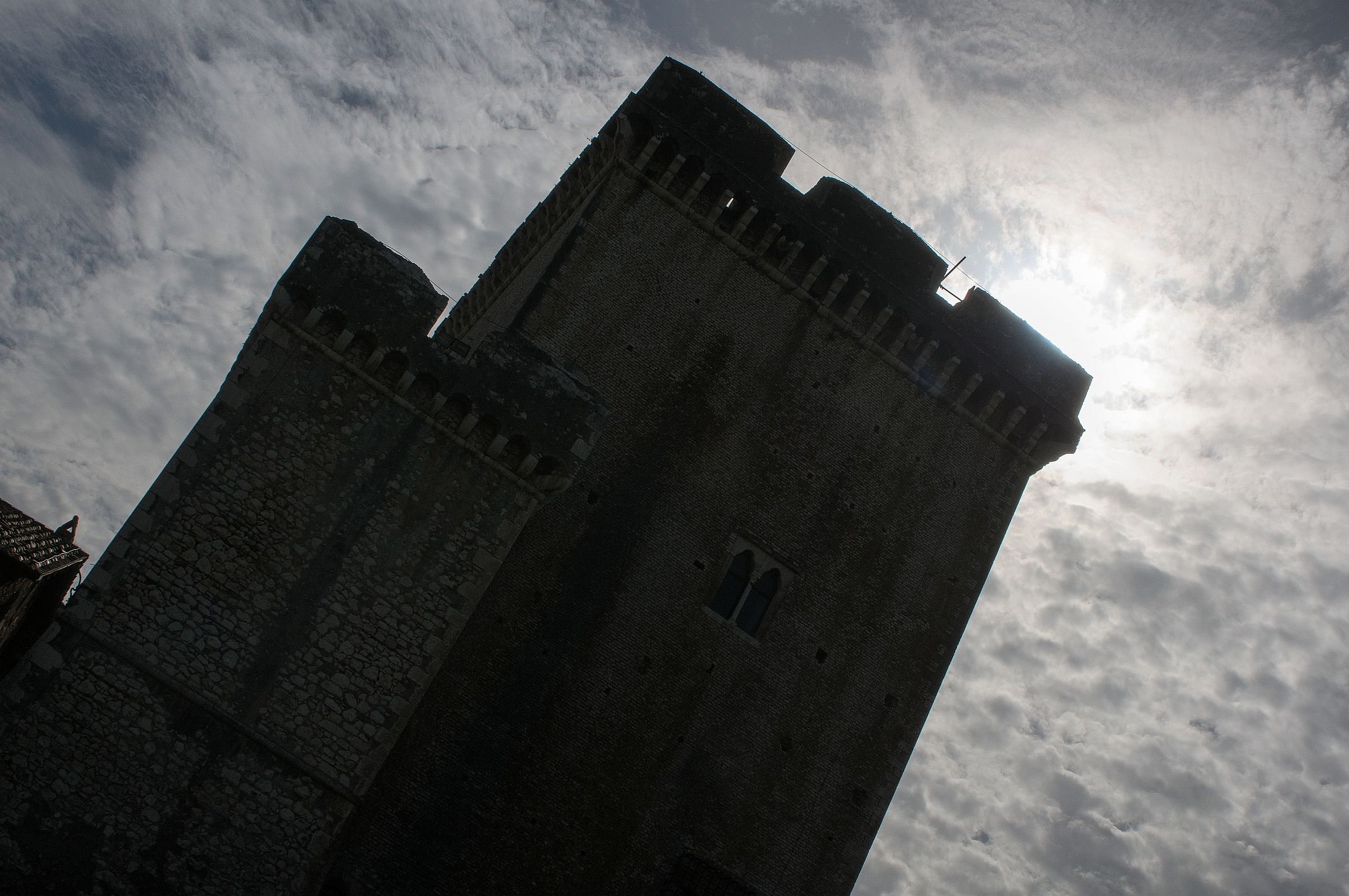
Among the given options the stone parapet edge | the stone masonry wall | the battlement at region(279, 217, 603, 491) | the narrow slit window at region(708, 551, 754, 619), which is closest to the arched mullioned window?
the narrow slit window at region(708, 551, 754, 619)

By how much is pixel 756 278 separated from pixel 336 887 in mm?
10589

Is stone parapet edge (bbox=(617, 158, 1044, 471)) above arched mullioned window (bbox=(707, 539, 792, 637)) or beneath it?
above

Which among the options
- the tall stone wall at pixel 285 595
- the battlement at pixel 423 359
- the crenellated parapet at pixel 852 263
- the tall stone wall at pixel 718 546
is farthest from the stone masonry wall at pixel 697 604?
the battlement at pixel 423 359

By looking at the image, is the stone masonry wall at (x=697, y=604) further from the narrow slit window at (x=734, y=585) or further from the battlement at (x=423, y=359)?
the battlement at (x=423, y=359)

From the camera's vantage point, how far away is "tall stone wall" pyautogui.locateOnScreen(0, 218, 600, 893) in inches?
385

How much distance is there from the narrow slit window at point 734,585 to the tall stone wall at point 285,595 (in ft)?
13.6

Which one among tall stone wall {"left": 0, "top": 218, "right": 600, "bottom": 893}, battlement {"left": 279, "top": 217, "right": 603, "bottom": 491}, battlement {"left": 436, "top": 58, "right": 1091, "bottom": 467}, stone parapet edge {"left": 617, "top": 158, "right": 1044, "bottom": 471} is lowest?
tall stone wall {"left": 0, "top": 218, "right": 600, "bottom": 893}

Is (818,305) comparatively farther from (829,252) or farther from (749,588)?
(749,588)

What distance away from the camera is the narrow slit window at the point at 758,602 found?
49.4 feet

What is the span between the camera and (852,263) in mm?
16375

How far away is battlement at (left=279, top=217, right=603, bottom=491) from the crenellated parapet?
5522mm

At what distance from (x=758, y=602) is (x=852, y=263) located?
575 centimetres

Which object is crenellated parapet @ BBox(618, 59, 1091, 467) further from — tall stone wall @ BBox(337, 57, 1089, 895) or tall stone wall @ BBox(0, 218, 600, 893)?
tall stone wall @ BBox(0, 218, 600, 893)

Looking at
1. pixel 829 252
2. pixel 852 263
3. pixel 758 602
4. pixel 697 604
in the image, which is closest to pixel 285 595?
pixel 697 604
